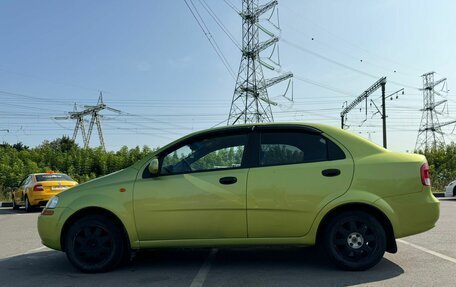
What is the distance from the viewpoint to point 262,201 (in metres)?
5.59

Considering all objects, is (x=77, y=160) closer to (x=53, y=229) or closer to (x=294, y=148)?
(x=53, y=229)

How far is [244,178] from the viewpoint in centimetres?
565

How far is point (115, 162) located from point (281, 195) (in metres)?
30.7

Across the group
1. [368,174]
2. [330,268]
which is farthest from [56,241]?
[368,174]

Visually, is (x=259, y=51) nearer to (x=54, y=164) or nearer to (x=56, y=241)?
(x=54, y=164)

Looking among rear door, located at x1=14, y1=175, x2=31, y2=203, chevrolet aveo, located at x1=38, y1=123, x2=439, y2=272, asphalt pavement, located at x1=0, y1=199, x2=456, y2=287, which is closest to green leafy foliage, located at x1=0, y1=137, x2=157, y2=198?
rear door, located at x1=14, y1=175, x2=31, y2=203

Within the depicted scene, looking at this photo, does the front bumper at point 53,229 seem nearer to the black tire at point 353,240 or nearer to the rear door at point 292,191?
the rear door at point 292,191

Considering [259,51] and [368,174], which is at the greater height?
[259,51]

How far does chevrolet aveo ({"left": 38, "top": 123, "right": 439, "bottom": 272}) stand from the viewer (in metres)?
5.56

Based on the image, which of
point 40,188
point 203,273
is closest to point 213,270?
point 203,273

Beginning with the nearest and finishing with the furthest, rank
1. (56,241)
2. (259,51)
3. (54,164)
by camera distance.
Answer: (56,241), (54,164), (259,51)

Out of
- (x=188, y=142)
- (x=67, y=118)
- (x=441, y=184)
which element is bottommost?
(x=441, y=184)

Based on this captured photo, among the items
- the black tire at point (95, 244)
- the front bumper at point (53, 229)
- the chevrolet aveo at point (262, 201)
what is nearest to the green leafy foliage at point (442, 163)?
the chevrolet aveo at point (262, 201)

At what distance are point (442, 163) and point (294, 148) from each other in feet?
101
